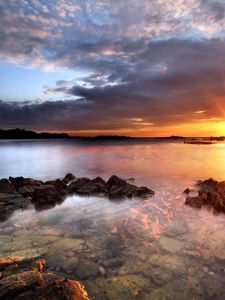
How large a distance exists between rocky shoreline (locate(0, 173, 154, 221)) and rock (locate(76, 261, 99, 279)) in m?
7.09

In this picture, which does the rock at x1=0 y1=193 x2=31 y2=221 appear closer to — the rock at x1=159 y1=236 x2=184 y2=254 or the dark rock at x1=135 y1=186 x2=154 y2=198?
the dark rock at x1=135 y1=186 x2=154 y2=198

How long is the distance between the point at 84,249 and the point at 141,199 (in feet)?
29.5

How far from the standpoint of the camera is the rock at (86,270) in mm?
8256

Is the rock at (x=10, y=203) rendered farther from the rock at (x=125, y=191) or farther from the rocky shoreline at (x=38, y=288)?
the rocky shoreline at (x=38, y=288)

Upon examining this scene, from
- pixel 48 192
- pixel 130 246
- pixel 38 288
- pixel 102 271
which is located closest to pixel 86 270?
pixel 102 271

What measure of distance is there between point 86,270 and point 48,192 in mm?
10586

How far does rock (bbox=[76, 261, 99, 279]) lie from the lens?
8256mm

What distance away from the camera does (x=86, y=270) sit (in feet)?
28.1

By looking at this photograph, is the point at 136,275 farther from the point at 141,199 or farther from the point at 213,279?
the point at 141,199

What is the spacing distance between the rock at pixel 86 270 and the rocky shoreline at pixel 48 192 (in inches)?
279

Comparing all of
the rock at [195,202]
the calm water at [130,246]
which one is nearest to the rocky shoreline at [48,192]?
the calm water at [130,246]

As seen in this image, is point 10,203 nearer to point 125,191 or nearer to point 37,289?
point 125,191

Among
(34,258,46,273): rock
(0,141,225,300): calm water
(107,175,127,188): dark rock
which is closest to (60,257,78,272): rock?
(0,141,225,300): calm water

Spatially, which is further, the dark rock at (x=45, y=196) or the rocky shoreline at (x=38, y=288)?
the dark rock at (x=45, y=196)
